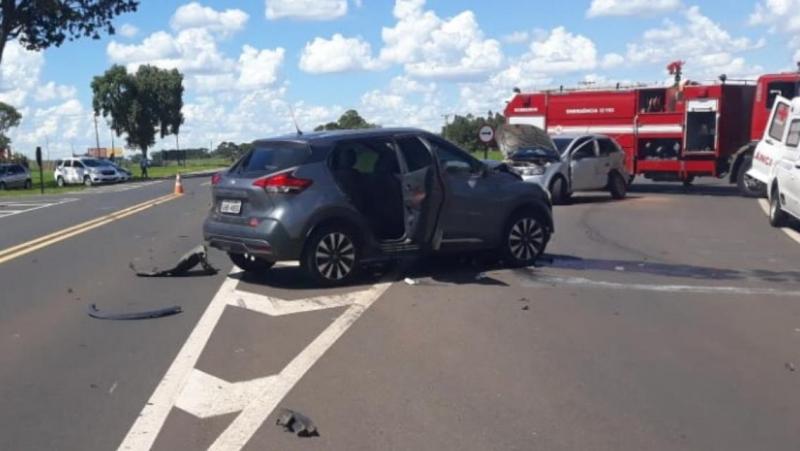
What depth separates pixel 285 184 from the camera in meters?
10.4

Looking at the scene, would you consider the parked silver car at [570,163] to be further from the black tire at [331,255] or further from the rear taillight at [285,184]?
the rear taillight at [285,184]

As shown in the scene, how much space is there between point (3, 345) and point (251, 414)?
3.17 metres

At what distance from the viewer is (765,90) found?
24.4 m

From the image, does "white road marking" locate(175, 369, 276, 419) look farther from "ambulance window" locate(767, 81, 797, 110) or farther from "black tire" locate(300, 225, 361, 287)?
"ambulance window" locate(767, 81, 797, 110)

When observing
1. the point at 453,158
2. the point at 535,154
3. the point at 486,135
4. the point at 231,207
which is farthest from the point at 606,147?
the point at 231,207

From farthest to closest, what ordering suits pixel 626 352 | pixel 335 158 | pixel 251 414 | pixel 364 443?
pixel 335 158, pixel 626 352, pixel 251 414, pixel 364 443

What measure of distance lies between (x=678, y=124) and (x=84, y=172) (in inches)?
1480

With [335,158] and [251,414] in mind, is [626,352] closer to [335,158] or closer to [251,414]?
[251,414]

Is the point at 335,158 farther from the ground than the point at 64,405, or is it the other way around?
the point at 335,158

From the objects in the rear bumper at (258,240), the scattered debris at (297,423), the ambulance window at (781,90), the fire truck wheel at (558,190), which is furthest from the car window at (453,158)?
the ambulance window at (781,90)

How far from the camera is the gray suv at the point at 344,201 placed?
Result: 34.2 feet

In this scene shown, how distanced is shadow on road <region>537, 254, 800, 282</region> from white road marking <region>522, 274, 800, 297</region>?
0.78 m

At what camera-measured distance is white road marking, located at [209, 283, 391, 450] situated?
5551 millimetres

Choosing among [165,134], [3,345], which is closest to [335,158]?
[3,345]
